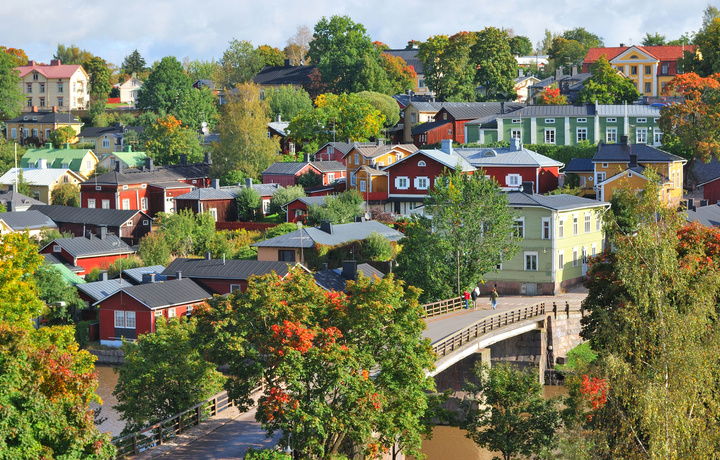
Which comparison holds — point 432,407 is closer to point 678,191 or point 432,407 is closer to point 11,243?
point 11,243

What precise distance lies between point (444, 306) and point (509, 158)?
27.0 metres

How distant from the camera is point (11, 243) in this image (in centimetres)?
3716

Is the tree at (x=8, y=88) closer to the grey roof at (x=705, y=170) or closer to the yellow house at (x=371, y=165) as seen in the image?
the yellow house at (x=371, y=165)

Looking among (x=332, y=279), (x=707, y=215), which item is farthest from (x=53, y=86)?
(x=707, y=215)

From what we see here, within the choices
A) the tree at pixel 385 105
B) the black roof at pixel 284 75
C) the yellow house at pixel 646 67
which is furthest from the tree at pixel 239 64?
the yellow house at pixel 646 67

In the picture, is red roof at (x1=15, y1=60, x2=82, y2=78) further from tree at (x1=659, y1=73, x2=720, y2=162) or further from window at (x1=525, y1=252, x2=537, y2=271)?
window at (x1=525, y1=252, x2=537, y2=271)

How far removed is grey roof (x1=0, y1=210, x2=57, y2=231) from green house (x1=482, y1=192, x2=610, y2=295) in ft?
106

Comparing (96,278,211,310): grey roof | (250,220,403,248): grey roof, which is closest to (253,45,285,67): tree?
(250,220,403,248): grey roof

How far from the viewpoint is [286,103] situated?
102 meters

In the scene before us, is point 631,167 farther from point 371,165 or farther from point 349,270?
point 349,270

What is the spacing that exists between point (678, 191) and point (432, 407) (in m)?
43.5

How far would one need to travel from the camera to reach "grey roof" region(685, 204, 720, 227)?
58000mm

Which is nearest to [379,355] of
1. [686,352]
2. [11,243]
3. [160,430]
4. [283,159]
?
[160,430]

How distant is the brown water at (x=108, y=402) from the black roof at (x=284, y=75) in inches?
2677
